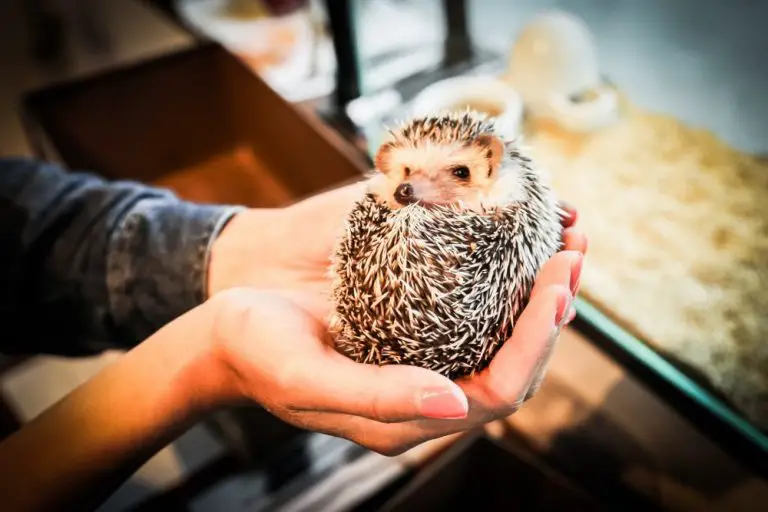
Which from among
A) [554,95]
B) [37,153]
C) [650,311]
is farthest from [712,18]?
[37,153]

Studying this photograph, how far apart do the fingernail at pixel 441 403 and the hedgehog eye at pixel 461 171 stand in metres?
0.28

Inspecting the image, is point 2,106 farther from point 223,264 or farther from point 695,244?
point 695,244

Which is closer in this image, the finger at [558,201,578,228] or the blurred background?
the finger at [558,201,578,228]

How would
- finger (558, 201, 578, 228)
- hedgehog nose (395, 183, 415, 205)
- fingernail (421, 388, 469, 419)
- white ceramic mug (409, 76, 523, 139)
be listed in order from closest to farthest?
fingernail (421, 388, 469, 419) → hedgehog nose (395, 183, 415, 205) → finger (558, 201, 578, 228) → white ceramic mug (409, 76, 523, 139)

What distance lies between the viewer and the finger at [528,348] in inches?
23.9

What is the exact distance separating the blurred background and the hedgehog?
26 centimetres

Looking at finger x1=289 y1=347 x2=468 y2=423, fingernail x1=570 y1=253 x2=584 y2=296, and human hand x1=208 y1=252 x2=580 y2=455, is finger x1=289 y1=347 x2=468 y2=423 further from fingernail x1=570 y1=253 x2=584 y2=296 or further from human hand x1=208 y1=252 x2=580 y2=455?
fingernail x1=570 y1=253 x2=584 y2=296

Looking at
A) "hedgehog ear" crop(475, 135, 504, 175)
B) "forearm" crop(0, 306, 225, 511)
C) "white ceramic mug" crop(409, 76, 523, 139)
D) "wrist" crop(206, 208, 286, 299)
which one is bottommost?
"forearm" crop(0, 306, 225, 511)

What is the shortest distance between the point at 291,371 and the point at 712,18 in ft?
2.80

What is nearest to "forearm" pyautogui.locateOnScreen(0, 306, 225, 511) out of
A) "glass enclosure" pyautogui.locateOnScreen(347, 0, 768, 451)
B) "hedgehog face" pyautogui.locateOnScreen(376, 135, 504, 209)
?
"hedgehog face" pyautogui.locateOnScreen(376, 135, 504, 209)

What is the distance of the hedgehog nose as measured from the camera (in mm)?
697

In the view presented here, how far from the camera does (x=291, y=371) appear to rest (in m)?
0.63

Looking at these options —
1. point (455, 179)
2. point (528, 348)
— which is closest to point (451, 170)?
point (455, 179)

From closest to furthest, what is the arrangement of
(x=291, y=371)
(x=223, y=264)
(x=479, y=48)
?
(x=291, y=371) < (x=223, y=264) < (x=479, y=48)
